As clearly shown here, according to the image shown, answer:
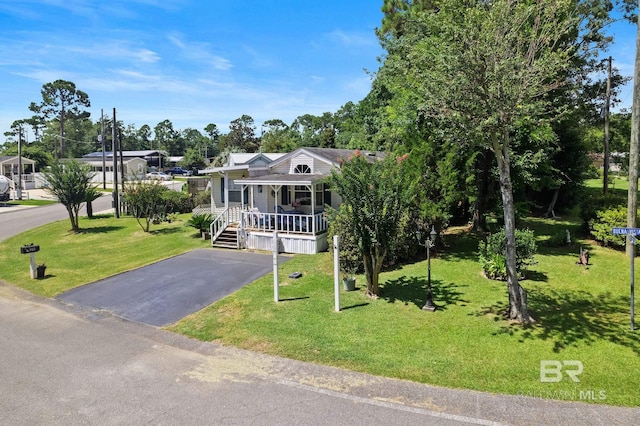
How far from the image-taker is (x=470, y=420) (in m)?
5.29

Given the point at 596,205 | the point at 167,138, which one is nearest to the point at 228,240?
the point at 596,205

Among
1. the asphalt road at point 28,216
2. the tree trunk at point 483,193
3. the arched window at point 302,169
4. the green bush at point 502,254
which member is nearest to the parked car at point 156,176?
the asphalt road at point 28,216

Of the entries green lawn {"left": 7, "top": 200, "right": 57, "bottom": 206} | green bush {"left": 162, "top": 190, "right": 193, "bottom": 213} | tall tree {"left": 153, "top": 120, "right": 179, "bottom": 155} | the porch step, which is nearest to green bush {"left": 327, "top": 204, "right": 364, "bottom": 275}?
the porch step

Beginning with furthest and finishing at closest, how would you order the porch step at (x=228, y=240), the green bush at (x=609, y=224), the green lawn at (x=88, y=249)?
the porch step at (x=228, y=240), the green bush at (x=609, y=224), the green lawn at (x=88, y=249)

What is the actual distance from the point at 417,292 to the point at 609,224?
9198 millimetres

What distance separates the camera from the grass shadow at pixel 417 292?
9992 mm

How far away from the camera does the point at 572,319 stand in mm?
8539

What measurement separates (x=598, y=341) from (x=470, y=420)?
13.1ft

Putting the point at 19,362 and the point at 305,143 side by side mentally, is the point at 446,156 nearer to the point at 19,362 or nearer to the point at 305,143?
the point at 19,362

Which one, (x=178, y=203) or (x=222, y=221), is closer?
(x=222, y=221)

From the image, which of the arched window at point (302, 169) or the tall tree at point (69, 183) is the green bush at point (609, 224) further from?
the tall tree at point (69, 183)

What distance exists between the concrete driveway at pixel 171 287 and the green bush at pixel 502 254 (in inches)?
286

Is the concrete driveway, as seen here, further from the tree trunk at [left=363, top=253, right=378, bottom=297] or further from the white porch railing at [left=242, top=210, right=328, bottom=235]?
the tree trunk at [left=363, top=253, right=378, bottom=297]

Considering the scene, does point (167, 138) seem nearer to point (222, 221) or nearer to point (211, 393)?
point (222, 221)
